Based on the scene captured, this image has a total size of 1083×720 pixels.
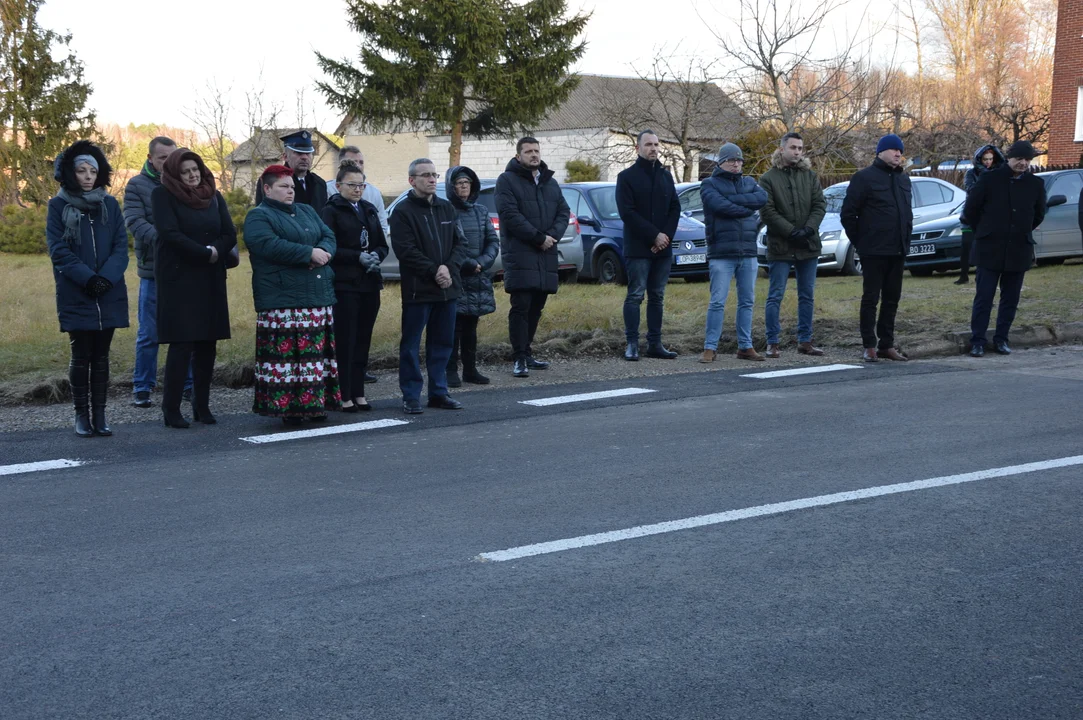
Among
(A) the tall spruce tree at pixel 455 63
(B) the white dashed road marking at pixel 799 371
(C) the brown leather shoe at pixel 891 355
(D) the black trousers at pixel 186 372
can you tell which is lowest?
(B) the white dashed road marking at pixel 799 371

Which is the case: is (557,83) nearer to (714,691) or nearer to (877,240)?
(877,240)

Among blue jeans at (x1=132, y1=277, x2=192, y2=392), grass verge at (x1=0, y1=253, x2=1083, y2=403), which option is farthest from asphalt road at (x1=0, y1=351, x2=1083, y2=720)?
grass verge at (x1=0, y1=253, x2=1083, y2=403)

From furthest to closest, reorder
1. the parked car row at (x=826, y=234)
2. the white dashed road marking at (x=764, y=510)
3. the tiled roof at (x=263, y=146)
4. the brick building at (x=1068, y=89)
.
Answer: the tiled roof at (x=263, y=146) < the brick building at (x=1068, y=89) < the parked car row at (x=826, y=234) < the white dashed road marking at (x=764, y=510)

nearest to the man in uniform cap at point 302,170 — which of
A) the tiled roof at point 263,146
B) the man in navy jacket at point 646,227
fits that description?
the man in navy jacket at point 646,227

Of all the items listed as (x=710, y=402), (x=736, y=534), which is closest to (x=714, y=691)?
(x=736, y=534)

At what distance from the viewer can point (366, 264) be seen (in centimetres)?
886

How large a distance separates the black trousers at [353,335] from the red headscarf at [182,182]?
1.21 metres

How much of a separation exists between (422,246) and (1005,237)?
20.1 feet

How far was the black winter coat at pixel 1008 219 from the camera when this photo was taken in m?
11.7

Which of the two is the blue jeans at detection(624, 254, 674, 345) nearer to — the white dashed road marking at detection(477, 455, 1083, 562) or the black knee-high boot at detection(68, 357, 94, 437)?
the black knee-high boot at detection(68, 357, 94, 437)

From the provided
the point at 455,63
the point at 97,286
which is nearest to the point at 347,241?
the point at 97,286

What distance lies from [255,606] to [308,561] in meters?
0.59

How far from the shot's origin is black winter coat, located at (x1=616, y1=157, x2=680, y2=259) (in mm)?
11422

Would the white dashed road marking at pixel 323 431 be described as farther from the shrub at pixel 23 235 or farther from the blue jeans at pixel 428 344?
the shrub at pixel 23 235
